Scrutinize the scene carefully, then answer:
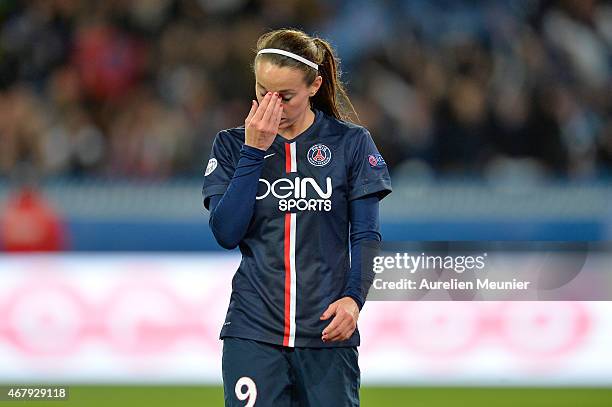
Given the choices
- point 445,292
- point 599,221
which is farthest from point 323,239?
point 599,221

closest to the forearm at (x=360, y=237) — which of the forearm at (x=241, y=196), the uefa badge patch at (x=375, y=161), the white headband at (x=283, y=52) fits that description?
the uefa badge patch at (x=375, y=161)

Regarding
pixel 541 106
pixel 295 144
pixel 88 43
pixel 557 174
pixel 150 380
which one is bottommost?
pixel 150 380

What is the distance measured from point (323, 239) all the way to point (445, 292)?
339 cm

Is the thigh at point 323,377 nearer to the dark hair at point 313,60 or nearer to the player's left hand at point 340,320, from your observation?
the player's left hand at point 340,320

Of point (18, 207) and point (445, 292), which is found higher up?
point (18, 207)

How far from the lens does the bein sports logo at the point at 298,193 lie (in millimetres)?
3197

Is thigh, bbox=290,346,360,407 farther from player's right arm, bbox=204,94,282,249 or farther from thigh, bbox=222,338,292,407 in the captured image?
Result: player's right arm, bbox=204,94,282,249

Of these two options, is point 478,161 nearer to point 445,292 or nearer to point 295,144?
point 445,292

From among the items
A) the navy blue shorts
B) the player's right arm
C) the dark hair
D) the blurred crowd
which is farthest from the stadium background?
the player's right arm

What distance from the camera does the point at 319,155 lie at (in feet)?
10.8

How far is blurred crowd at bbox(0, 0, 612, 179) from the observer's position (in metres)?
6.84

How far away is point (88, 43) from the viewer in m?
7.25

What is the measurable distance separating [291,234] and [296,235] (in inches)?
0.6

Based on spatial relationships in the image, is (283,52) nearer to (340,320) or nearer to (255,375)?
(340,320)
